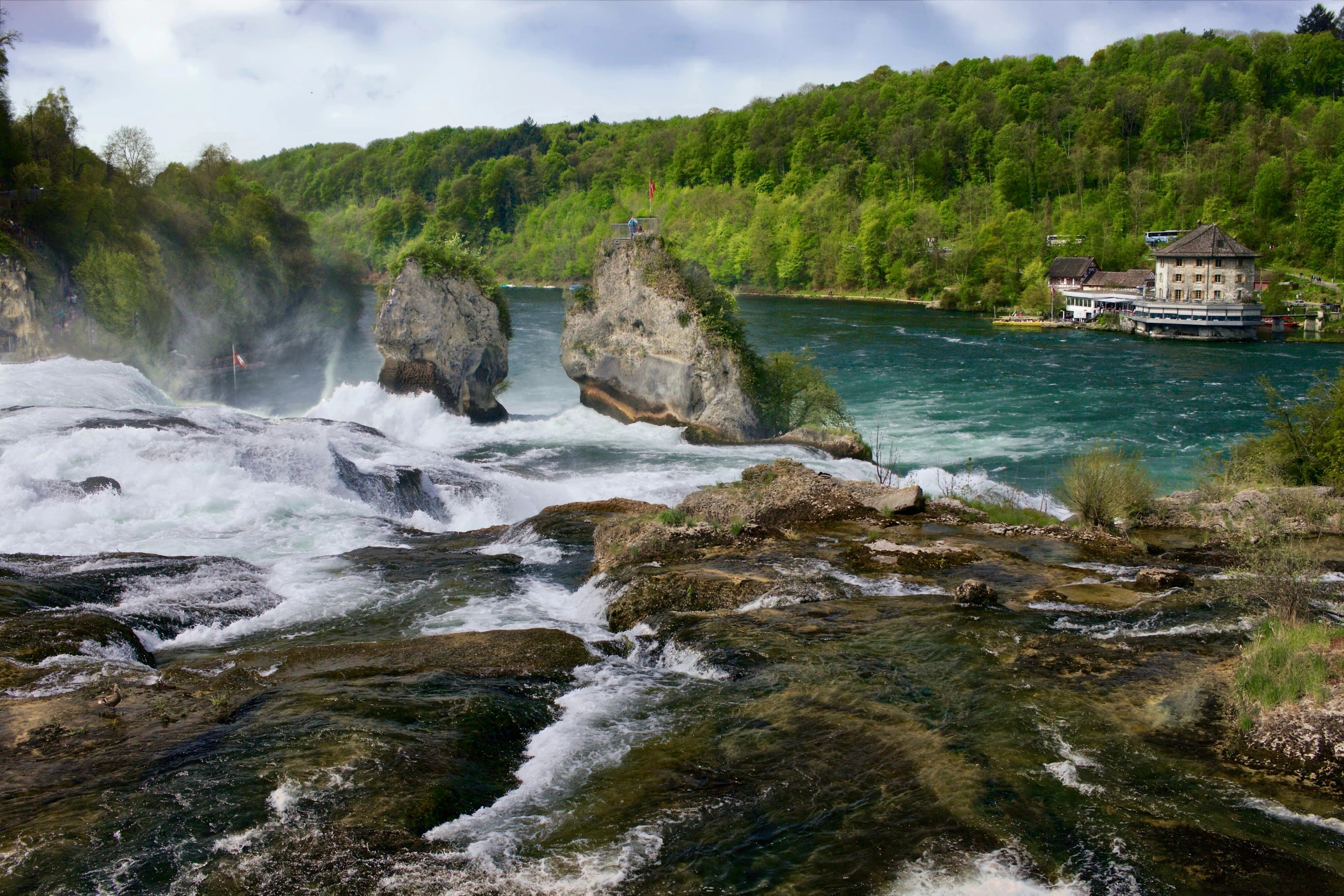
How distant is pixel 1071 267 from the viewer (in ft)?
306

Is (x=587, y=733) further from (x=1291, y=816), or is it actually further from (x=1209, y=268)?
(x=1209, y=268)

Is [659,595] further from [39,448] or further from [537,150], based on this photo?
[537,150]

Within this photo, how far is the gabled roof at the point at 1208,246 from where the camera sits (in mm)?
72125

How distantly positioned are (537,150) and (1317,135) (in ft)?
431

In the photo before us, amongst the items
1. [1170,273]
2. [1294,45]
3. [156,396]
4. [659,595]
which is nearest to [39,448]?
[156,396]

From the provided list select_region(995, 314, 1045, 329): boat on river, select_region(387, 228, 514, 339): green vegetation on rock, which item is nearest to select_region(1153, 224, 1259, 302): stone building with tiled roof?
select_region(995, 314, 1045, 329): boat on river

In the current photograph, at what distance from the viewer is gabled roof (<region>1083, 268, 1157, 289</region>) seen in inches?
3376

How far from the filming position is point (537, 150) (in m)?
188

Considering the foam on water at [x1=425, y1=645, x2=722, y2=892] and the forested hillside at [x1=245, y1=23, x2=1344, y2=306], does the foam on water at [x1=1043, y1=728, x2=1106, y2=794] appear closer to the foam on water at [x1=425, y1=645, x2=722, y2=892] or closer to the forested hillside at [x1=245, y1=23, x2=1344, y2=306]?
the foam on water at [x1=425, y1=645, x2=722, y2=892]

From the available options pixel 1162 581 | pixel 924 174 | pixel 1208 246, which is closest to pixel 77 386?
pixel 1162 581

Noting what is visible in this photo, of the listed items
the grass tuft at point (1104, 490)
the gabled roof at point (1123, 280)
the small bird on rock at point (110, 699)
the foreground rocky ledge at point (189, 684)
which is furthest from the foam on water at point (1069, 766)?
the gabled roof at point (1123, 280)

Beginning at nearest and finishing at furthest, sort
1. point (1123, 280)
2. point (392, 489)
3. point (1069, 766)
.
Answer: point (1069, 766)
point (392, 489)
point (1123, 280)

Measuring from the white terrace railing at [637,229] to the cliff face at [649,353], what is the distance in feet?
1.29

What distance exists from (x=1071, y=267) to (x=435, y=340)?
7464 centimetres
